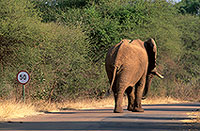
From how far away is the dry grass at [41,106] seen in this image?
20.0 meters

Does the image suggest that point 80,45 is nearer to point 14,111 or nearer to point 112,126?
point 14,111

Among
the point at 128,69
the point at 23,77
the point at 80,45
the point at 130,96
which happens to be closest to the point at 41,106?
the point at 23,77

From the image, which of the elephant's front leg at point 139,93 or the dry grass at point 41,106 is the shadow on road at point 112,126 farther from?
the elephant's front leg at point 139,93

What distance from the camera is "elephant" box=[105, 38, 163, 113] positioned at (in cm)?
2044

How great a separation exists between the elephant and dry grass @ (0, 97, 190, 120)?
11.3 ft

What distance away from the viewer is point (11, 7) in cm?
2812

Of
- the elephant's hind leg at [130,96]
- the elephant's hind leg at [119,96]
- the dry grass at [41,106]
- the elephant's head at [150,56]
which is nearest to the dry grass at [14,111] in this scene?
the dry grass at [41,106]

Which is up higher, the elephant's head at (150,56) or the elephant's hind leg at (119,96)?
the elephant's head at (150,56)

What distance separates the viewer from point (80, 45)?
32.8 metres

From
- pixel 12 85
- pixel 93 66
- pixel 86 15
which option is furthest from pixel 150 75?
pixel 86 15

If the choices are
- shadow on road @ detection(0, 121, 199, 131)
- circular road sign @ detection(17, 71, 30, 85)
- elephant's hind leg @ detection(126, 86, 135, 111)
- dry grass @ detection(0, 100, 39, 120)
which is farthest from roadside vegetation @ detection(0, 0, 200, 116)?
shadow on road @ detection(0, 121, 199, 131)

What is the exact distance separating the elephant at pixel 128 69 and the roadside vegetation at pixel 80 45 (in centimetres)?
335

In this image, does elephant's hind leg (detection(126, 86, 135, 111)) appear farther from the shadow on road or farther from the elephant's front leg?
the shadow on road

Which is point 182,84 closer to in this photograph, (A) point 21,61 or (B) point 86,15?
(B) point 86,15
